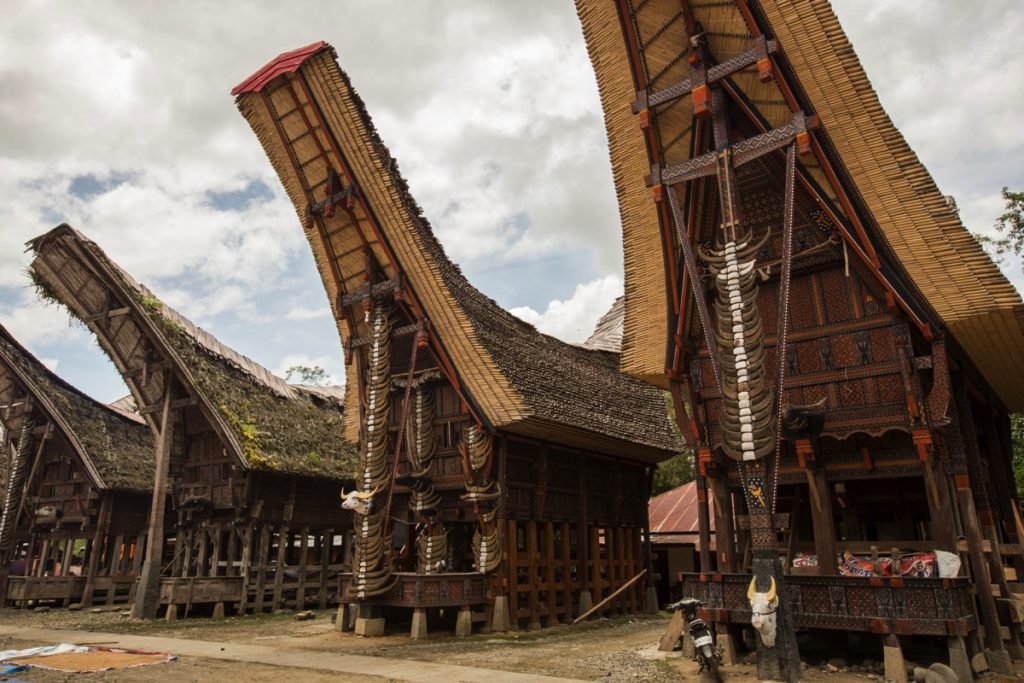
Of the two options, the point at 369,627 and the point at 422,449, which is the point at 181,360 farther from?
the point at 369,627

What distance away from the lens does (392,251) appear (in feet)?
49.8

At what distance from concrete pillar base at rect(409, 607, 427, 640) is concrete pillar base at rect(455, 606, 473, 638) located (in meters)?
0.64

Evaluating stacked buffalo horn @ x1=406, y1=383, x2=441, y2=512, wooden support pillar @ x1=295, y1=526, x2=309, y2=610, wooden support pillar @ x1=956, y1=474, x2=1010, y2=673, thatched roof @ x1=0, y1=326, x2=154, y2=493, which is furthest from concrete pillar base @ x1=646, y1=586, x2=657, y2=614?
thatched roof @ x1=0, y1=326, x2=154, y2=493

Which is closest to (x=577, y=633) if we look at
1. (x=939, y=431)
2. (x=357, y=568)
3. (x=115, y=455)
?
(x=357, y=568)

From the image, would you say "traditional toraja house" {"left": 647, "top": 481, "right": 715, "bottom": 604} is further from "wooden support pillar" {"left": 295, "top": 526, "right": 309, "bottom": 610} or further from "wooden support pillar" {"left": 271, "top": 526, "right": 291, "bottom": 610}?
"wooden support pillar" {"left": 271, "top": 526, "right": 291, "bottom": 610}

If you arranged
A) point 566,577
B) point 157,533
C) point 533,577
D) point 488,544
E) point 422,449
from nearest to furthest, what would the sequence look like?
point 488,544
point 533,577
point 422,449
point 566,577
point 157,533

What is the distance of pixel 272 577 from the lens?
64.2ft

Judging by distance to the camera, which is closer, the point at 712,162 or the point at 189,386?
the point at 712,162

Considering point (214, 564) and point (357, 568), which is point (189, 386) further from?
point (357, 568)

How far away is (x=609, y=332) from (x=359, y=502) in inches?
499

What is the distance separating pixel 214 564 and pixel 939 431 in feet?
54.6

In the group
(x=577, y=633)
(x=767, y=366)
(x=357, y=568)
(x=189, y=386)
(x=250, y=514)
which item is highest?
(x=189, y=386)

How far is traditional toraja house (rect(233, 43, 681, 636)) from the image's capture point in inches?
555

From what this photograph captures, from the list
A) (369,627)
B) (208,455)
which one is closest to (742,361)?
(369,627)
